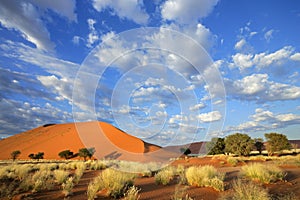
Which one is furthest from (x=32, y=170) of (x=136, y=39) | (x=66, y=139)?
(x=66, y=139)

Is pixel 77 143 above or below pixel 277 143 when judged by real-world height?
above

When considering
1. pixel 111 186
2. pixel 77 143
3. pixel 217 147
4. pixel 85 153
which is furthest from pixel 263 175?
pixel 77 143

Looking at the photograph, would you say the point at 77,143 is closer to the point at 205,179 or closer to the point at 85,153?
the point at 85,153

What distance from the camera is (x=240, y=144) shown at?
37.3 m

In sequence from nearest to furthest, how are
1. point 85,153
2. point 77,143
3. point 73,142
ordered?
point 85,153 → point 77,143 → point 73,142

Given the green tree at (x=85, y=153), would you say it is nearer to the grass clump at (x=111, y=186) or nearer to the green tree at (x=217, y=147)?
the green tree at (x=217, y=147)

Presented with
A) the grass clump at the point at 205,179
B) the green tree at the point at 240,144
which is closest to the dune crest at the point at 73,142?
the green tree at the point at 240,144

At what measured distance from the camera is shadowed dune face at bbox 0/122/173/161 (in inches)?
2030

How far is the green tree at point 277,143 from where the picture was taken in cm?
3550

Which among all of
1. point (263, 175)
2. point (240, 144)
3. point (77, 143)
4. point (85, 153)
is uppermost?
point (77, 143)

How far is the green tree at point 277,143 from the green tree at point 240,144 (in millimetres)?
3112

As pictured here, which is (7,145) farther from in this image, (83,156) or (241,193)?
(241,193)

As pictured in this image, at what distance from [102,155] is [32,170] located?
2859 centimetres

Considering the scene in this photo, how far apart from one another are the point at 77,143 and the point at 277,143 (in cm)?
4771
